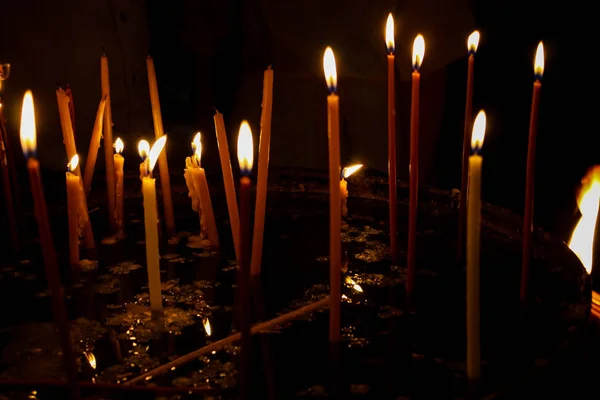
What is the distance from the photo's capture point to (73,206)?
47.9 inches

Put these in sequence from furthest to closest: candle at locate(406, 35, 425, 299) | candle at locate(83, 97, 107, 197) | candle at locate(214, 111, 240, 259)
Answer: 1. candle at locate(83, 97, 107, 197)
2. candle at locate(214, 111, 240, 259)
3. candle at locate(406, 35, 425, 299)

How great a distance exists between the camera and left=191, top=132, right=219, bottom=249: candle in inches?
49.7

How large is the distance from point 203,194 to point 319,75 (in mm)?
1161

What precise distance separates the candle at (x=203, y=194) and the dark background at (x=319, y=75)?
42.1 inches

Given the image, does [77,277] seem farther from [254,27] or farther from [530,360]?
[254,27]

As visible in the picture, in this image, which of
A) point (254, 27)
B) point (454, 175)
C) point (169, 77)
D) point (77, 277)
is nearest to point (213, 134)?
point (169, 77)

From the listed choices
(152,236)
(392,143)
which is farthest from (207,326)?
→ (392,143)

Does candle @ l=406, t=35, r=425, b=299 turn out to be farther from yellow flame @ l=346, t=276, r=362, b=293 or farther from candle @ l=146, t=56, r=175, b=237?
candle @ l=146, t=56, r=175, b=237

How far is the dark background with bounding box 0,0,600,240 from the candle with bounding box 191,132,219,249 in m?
1.07

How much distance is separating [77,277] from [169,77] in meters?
1.34

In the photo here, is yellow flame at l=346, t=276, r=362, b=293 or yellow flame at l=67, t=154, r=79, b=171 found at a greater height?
yellow flame at l=67, t=154, r=79, b=171

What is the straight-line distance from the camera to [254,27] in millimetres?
2395

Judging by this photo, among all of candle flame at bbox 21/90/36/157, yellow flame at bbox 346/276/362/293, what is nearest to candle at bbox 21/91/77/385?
candle flame at bbox 21/90/36/157

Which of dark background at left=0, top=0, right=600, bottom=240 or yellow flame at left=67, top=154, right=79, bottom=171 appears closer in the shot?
yellow flame at left=67, top=154, right=79, bottom=171
